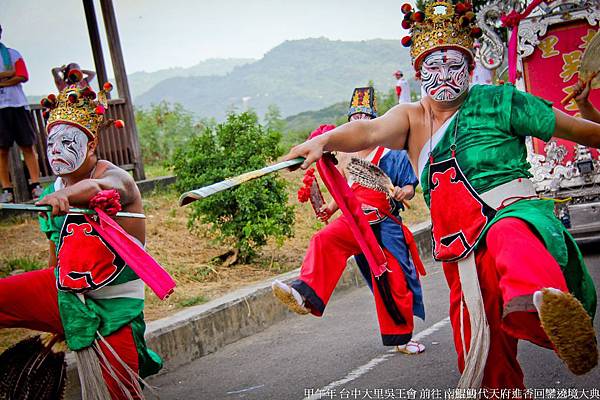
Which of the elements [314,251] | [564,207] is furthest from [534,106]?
[564,207]

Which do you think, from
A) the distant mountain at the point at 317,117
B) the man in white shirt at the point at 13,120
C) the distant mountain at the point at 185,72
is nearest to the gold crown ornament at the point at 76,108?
the man in white shirt at the point at 13,120

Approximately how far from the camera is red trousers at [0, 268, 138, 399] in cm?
480

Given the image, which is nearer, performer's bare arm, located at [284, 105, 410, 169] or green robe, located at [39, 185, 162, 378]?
performer's bare arm, located at [284, 105, 410, 169]

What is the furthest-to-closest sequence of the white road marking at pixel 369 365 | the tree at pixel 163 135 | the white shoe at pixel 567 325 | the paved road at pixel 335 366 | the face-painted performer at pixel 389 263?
the tree at pixel 163 135 < the face-painted performer at pixel 389 263 < the white road marking at pixel 369 365 < the paved road at pixel 335 366 < the white shoe at pixel 567 325

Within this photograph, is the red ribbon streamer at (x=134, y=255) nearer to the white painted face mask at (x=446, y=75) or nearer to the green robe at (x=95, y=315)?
the green robe at (x=95, y=315)

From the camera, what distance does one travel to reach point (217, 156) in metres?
8.96

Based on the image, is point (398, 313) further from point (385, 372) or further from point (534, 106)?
point (534, 106)

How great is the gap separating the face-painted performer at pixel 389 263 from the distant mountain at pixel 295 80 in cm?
3072

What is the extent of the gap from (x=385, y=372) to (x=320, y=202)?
5.66ft

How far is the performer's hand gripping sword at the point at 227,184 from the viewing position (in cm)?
350

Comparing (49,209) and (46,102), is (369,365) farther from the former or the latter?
(46,102)

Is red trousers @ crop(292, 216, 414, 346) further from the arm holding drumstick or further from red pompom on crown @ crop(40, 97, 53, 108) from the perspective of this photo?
red pompom on crown @ crop(40, 97, 53, 108)

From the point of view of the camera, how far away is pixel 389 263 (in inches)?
249

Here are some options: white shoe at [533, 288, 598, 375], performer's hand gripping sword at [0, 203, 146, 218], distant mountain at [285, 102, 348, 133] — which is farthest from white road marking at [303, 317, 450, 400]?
distant mountain at [285, 102, 348, 133]
